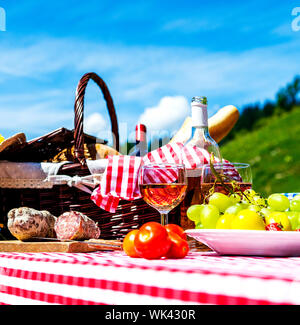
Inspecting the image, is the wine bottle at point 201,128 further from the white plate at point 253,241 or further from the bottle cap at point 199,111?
the white plate at point 253,241

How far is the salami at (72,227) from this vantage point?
1.33 metres

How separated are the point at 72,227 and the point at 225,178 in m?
0.46

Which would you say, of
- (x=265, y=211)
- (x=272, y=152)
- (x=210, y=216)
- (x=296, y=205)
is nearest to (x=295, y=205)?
(x=296, y=205)

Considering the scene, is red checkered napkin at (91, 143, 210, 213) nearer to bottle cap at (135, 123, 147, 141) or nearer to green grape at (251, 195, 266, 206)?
green grape at (251, 195, 266, 206)

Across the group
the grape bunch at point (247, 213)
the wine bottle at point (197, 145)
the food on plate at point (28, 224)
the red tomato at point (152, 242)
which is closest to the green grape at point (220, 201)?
the grape bunch at point (247, 213)

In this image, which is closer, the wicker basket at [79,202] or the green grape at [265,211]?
the green grape at [265,211]

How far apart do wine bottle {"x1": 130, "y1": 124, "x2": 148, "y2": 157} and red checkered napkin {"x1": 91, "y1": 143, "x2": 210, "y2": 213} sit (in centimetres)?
42

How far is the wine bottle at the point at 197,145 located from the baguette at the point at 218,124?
543mm

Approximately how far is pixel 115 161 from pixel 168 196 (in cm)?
39

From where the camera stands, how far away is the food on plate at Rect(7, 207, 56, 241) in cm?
137

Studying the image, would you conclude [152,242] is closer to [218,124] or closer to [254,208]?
[254,208]

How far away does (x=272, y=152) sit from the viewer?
13977 millimetres

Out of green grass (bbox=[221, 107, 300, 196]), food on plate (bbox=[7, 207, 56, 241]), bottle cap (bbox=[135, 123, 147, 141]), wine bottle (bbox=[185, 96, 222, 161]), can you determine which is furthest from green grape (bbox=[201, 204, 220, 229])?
green grass (bbox=[221, 107, 300, 196])
